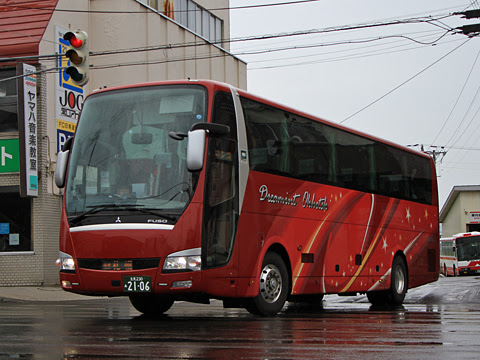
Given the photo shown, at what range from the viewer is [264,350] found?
734 centimetres

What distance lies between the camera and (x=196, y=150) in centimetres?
1016

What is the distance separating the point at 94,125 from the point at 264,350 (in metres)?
5.36

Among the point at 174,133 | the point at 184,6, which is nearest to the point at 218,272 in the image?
the point at 174,133

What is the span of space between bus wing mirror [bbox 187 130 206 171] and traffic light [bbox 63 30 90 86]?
6.30 metres

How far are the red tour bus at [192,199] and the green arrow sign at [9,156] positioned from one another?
13.5 m

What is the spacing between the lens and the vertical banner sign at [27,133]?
2366cm

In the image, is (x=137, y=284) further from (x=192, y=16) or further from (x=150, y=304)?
(x=192, y=16)

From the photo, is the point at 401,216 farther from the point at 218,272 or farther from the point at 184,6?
the point at 184,6

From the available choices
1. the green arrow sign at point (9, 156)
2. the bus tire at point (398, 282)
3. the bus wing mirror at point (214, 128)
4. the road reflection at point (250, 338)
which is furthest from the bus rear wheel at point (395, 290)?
the green arrow sign at point (9, 156)

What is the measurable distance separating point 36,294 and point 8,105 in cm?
691

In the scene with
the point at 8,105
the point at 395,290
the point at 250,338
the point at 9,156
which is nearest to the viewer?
the point at 250,338

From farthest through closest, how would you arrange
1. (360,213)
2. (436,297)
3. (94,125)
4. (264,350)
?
(436,297) < (360,213) < (94,125) < (264,350)

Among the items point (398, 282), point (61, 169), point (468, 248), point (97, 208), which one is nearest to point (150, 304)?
point (97, 208)

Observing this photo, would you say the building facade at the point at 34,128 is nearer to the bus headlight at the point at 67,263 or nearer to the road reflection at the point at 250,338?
the bus headlight at the point at 67,263
